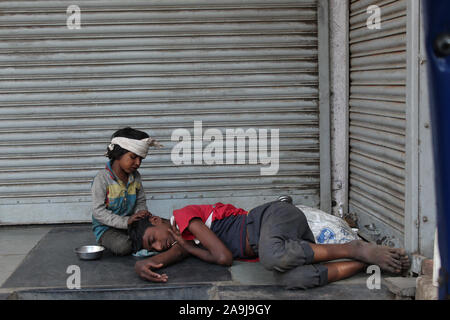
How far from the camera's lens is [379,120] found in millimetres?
4234

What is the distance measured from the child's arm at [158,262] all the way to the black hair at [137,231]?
11.9 inches

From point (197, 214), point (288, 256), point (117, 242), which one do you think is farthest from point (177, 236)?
point (288, 256)

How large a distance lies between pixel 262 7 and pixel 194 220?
2.24 m

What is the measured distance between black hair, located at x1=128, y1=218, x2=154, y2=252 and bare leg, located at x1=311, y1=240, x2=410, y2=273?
4.37ft

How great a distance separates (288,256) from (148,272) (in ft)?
3.12

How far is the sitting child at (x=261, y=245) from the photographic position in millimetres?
3420

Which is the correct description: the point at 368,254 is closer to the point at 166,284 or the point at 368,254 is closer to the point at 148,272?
the point at 166,284

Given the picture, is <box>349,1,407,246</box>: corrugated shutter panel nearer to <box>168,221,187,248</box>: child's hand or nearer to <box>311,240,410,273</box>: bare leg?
<box>311,240,410,273</box>: bare leg

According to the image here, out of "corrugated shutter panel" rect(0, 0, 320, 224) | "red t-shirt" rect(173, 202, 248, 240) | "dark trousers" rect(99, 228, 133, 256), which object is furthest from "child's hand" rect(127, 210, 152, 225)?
"corrugated shutter panel" rect(0, 0, 320, 224)

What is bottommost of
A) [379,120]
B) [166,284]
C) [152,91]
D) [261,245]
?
[166,284]

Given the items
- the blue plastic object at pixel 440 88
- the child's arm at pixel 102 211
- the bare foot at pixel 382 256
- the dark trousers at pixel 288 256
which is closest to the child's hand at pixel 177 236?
the child's arm at pixel 102 211

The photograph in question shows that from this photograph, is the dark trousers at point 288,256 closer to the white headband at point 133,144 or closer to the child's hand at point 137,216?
the child's hand at point 137,216

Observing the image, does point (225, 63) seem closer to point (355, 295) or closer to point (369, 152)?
point (369, 152)

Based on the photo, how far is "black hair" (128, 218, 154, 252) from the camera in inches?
163
